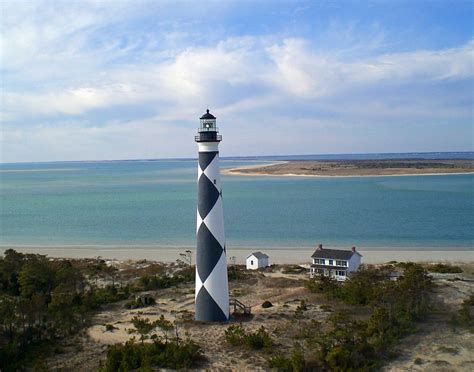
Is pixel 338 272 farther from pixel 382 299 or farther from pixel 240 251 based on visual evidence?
pixel 240 251

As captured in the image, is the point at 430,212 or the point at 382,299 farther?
the point at 430,212

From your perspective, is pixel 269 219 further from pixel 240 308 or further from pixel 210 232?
pixel 210 232

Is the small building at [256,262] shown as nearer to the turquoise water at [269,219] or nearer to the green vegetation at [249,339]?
the turquoise water at [269,219]

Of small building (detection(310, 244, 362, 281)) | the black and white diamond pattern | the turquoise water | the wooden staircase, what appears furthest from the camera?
the turquoise water

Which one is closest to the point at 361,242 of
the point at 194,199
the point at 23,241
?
the point at 23,241

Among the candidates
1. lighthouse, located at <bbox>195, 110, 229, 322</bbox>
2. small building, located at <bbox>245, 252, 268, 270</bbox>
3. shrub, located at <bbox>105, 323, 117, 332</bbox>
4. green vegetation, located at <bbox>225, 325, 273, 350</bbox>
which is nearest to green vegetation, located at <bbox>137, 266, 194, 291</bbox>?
small building, located at <bbox>245, 252, 268, 270</bbox>

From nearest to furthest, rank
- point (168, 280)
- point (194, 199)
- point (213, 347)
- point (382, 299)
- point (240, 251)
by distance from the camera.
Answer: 1. point (213, 347)
2. point (382, 299)
3. point (168, 280)
4. point (240, 251)
5. point (194, 199)

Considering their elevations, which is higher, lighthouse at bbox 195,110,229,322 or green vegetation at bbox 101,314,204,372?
lighthouse at bbox 195,110,229,322

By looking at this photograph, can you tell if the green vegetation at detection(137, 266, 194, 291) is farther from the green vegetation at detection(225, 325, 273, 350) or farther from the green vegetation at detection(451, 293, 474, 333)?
the green vegetation at detection(451, 293, 474, 333)
